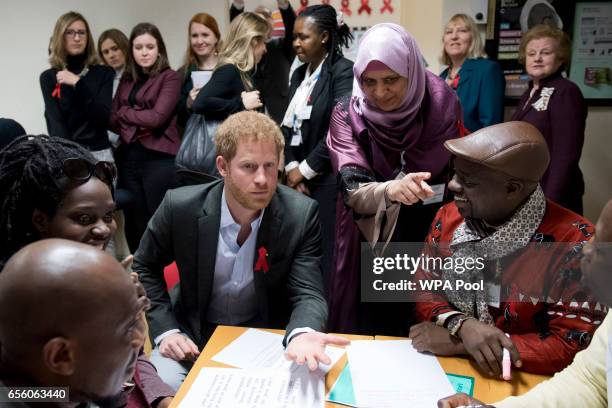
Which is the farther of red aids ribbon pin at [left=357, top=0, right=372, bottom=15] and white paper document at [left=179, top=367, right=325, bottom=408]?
red aids ribbon pin at [left=357, top=0, right=372, bottom=15]

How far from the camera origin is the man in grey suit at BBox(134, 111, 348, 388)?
1796 millimetres

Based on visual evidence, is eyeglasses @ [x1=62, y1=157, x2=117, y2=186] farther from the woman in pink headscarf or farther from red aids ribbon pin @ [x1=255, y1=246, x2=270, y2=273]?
the woman in pink headscarf

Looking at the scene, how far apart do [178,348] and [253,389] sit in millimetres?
468

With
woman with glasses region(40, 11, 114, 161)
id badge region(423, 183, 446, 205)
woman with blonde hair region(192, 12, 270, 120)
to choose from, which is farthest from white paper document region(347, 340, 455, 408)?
woman with glasses region(40, 11, 114, 161)

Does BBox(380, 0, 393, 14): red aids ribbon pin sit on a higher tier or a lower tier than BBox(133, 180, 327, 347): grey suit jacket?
higher

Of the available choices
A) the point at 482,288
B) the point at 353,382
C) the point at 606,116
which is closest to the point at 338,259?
the point at 482,288

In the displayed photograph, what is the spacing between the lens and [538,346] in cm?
137

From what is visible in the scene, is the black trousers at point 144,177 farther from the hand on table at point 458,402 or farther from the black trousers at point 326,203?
the hand on table at point 458,402

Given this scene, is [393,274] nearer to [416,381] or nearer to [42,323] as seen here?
[416,381]

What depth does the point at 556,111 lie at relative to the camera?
8.89 feet

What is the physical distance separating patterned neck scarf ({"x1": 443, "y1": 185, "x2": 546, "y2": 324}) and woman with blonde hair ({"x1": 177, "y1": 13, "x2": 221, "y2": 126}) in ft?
6.96

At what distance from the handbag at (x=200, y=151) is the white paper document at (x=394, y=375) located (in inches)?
62.9

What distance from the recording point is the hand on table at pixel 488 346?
135 centimetres

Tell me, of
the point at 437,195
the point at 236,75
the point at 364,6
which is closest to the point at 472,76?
the point at 364,6
